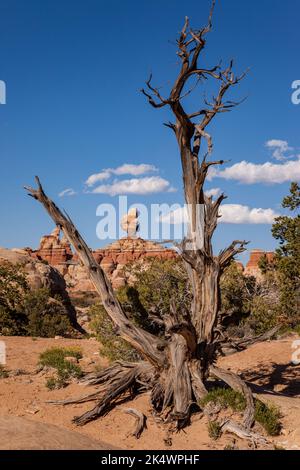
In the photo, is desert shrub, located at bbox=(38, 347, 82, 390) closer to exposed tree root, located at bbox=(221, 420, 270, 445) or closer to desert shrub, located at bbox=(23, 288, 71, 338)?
exposed tree root, located at bbox=(221, 420, 270, 445)

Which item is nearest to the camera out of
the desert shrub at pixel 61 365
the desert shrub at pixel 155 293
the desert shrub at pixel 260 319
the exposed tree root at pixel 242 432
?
the exposed tree root at pixel 242 432

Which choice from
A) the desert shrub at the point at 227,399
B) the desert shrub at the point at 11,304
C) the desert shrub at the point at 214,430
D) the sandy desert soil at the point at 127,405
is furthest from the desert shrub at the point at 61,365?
the desert shrub at the point at 11,304

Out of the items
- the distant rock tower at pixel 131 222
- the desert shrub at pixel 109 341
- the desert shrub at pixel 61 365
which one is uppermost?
the distant rock tower at pixel 131 222

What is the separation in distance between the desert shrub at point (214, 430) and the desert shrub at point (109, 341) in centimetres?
517

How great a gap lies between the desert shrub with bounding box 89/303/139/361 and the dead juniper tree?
10.9 ft

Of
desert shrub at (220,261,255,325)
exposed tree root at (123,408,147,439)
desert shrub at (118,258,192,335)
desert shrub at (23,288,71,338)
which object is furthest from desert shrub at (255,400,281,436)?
desert shrub at (23,288,71,338)

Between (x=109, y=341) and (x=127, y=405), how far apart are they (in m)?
4.84

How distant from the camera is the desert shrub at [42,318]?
23875 mm

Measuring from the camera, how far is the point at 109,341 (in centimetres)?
1429

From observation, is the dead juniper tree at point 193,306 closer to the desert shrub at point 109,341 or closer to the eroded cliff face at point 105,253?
the desert shrub at point 109,341

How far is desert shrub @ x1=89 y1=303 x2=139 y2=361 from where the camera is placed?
13.5 metres
